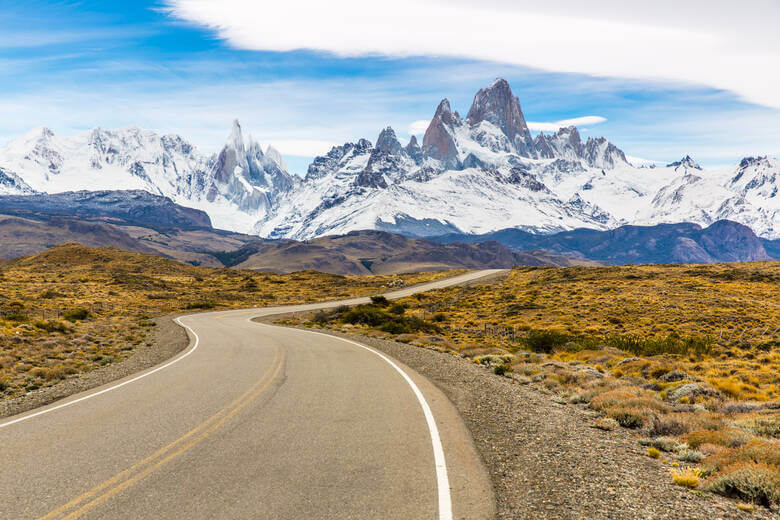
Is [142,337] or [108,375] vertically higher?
[108,375]

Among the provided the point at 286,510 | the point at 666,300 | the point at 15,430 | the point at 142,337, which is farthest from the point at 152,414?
the point at 666,300

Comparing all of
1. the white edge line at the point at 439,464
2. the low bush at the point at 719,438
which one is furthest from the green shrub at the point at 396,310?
the low bush at the point at 719,438

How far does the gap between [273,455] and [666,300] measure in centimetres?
4562

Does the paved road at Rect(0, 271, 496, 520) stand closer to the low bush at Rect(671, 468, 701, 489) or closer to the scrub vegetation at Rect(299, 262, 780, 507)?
the low bush at Rect(671, 468, 701, 489)

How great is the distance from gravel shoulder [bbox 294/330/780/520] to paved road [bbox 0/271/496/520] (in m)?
0.42

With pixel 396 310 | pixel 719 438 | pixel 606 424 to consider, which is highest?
pixel 719 438

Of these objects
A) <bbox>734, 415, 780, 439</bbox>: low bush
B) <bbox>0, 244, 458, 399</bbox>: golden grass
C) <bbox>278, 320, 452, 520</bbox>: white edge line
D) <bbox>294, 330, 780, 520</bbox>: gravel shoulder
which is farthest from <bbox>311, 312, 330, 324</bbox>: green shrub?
<bbox>734, 415, 780, 439</bbox>: low bush

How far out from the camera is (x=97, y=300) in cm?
5578

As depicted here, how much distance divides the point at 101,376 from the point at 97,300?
46701 mm

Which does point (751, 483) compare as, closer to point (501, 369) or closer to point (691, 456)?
point (691, 456)

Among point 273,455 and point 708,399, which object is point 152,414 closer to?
point 273,455

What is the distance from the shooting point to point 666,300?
4472 cm

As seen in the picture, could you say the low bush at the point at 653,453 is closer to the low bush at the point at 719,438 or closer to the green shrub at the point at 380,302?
the low bush at the point at 719,438

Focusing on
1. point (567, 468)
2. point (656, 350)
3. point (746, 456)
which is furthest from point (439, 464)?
point (656, 350)
